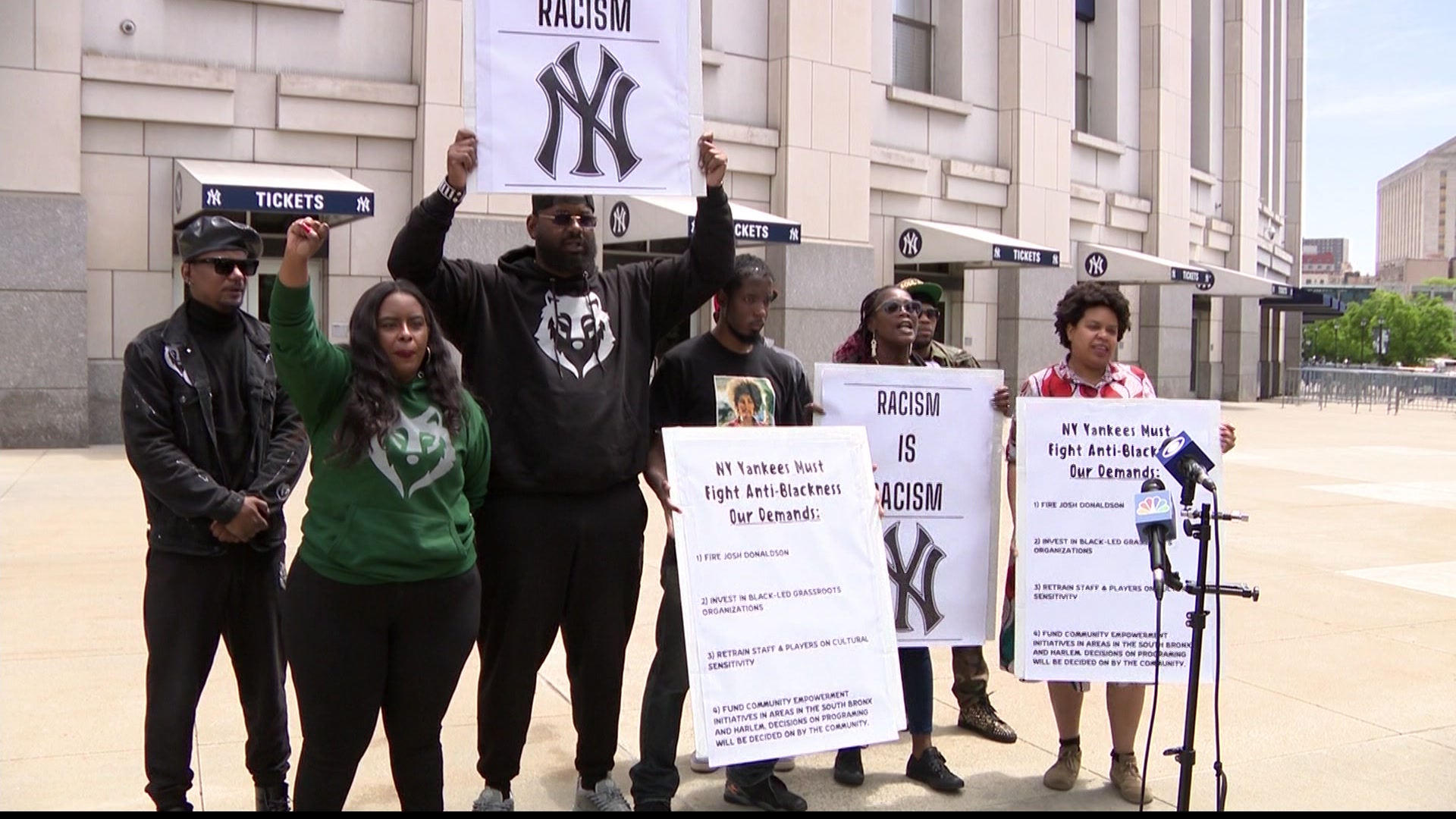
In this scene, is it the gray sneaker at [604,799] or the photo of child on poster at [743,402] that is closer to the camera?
the gray sneaker at [604,799]

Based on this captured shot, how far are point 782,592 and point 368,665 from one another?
1.37m

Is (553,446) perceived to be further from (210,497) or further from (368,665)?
(210,497)

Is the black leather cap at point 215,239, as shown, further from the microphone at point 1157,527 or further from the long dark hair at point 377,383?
the microphone at point 1157,527

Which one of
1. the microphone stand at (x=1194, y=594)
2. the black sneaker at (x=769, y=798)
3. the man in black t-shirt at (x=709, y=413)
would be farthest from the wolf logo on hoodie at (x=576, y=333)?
the microphone stand at (x=1194, y=594)

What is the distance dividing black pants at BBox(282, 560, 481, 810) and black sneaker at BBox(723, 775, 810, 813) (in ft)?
4.18

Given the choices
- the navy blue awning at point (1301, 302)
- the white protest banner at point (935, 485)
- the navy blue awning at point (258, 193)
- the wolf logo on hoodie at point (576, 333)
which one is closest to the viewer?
the wolf logo on hoodie at point (576, 333)

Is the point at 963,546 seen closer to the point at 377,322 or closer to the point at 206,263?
the point at 377,322

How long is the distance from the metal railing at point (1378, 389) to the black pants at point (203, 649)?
3406 cm

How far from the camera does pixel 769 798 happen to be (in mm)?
4551

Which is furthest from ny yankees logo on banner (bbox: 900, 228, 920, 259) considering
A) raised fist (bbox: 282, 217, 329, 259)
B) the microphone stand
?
raised fist (bbox: 282, 217, 329, 259)

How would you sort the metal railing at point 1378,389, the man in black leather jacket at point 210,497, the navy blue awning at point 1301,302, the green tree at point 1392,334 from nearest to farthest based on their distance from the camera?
the man in black leather jacket at point 210,497 < the navy blue awning at point 1301,302 < the metal railing at point 1378,389 < the green tree at point 1392,334

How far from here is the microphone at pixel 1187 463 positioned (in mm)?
A: 3768

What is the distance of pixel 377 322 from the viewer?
370cm

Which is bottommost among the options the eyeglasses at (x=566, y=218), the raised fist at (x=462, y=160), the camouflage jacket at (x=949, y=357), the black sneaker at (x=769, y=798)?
the black sneaker at (x=769, y=798)
